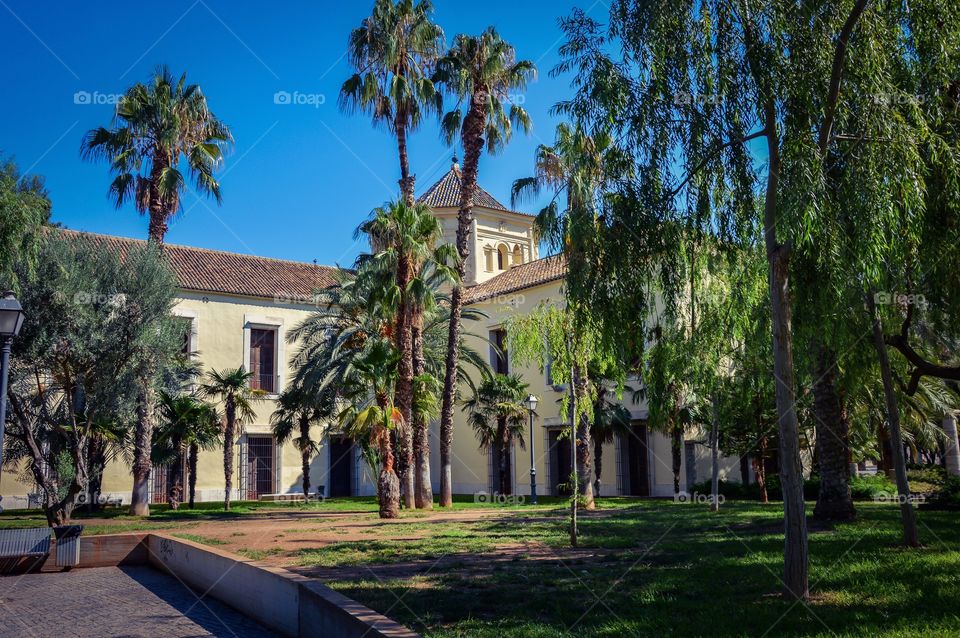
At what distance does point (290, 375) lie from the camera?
31844 millimetres

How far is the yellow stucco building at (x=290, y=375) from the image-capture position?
87.8 ft

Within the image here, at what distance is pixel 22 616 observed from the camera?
834 cm

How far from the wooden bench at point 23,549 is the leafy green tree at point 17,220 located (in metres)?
4.11

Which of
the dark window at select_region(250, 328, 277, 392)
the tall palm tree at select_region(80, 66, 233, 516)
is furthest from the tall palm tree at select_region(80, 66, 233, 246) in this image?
the dark window at select_region(250, 328, 277, 392)

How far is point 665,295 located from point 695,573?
120 inches

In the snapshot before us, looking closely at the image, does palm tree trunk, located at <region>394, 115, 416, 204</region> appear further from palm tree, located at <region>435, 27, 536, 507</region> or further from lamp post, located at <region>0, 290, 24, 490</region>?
lamp post, located at <region>0, 290, 24, 490</region>

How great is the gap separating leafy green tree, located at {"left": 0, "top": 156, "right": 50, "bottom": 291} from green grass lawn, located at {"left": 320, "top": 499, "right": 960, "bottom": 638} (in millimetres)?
6731

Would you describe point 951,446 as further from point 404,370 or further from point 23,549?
point 23,549

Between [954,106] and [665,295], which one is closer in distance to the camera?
[665,295]

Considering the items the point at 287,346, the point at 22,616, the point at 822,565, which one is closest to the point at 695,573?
the point at 822,565

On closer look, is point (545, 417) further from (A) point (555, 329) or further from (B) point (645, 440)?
(A) point (555, 329)

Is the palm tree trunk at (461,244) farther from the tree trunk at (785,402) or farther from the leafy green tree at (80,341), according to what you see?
the tree trunk at (785,402)

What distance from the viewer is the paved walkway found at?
7.41 metres

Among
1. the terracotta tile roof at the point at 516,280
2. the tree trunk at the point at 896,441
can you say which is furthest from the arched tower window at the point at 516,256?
the tree trunk at the point at 896,441
